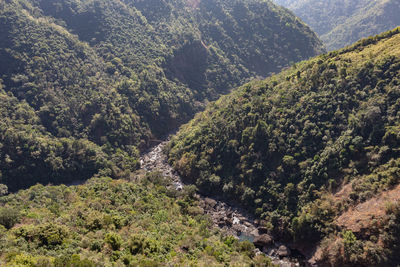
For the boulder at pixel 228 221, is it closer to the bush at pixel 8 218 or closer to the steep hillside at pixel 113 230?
the steep hillside at pixel 113 230

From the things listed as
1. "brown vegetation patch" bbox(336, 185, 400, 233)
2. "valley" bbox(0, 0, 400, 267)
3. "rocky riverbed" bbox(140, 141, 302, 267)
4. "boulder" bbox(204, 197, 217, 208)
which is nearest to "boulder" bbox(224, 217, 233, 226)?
"rocky riverbed" bbox(140, 141, 302, 267)

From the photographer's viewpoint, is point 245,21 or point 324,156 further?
point 245,21

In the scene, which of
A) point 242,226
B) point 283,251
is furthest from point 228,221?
point 283,251

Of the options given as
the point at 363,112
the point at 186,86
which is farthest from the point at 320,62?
the point at 186,86

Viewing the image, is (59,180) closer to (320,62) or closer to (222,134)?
(222,134)

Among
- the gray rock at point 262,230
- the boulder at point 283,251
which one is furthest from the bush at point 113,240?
the gray rock at point 262,230

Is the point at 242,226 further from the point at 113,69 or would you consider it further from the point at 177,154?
the point at 113,69
